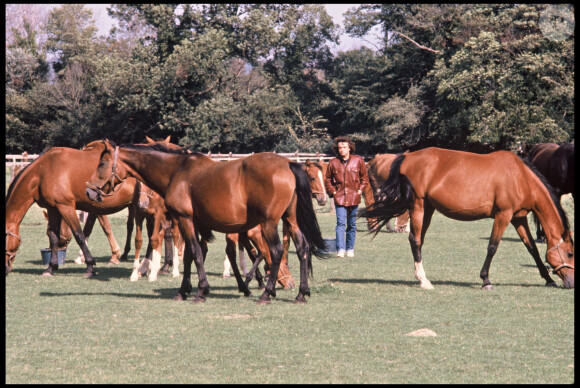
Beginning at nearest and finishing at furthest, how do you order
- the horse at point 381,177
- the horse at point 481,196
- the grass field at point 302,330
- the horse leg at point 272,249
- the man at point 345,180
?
the grass field at point 302,330 → the horse leg at point 272,249 → the horse at point 481,196 → the man at point 345,180 → the horse at point 381,177

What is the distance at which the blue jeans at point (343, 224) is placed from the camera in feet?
47.5

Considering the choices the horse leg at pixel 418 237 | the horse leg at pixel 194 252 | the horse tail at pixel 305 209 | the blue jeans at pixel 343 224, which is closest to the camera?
the horse tail at pixel 305 209

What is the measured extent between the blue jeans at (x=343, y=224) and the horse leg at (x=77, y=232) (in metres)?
4.73

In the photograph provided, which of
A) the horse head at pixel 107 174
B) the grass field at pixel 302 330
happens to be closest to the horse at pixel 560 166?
the grass field at pixel 302 330

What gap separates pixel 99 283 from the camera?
37.2ft

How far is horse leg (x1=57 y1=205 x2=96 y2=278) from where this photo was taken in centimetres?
1211

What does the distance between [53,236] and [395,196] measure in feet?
18.9

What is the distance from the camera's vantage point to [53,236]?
12586 millimetres

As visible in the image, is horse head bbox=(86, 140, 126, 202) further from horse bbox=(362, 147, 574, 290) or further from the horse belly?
the horse belly

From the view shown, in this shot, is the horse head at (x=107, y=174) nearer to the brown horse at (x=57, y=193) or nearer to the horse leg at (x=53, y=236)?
the brown horse at (x=57, y=193)

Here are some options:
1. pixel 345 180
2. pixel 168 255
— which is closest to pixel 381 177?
pixel 345 180

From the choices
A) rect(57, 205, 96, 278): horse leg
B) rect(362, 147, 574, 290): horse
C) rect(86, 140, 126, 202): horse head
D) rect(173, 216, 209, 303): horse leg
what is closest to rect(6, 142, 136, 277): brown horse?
rect(57, 205, 96, 278): horse leg

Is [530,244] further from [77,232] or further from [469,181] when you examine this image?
[77,232]

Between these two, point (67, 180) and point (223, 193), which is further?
point (67, 180)
